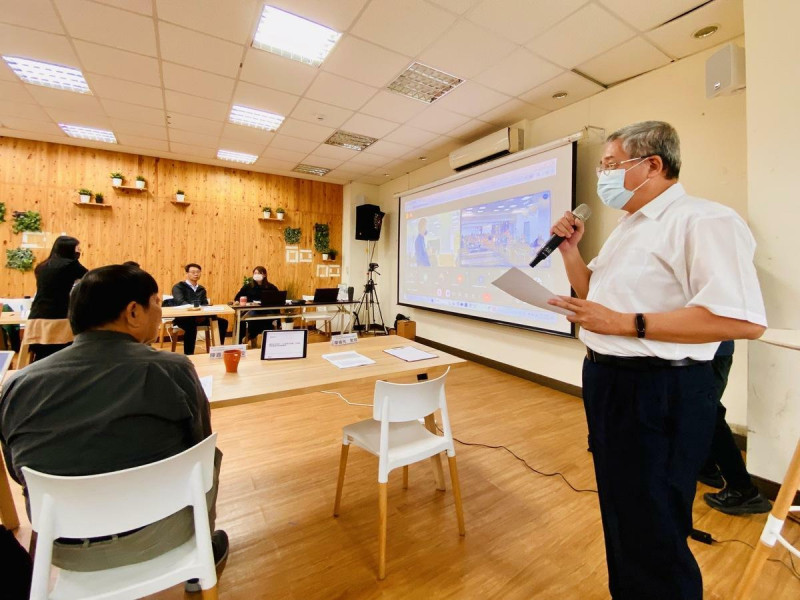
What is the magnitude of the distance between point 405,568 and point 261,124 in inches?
185

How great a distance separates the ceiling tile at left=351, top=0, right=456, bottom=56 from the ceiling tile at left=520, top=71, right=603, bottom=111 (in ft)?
4.06

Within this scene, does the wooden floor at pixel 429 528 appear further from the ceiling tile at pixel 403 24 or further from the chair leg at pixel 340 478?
the ceiling tile at pixel 403 24

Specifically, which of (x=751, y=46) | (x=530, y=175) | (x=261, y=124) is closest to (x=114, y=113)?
(x=261, y=124)

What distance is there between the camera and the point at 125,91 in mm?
3514

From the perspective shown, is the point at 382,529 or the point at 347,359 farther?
the point at 347,359

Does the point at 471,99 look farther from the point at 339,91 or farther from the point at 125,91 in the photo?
the point at 125,91

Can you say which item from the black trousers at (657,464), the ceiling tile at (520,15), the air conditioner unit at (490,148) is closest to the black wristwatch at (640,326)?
the black trousers at (657,464)

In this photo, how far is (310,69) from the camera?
308 cm

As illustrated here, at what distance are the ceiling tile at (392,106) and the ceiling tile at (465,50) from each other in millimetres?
648

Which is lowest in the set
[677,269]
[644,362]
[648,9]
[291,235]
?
[644,362]

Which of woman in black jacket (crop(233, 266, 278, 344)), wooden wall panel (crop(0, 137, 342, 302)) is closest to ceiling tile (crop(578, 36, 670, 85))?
woman in black jacket (crop(233, 266, 278, 344))

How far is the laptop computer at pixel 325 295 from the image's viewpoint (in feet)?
18.5

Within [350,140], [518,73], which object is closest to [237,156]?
[350,140]

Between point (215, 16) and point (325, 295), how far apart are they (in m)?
3.77
